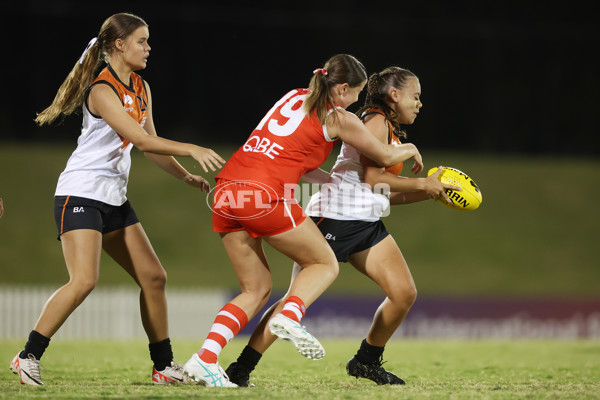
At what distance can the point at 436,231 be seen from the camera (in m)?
20.2

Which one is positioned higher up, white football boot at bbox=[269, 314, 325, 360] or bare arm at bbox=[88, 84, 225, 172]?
bare arm at bbox=[88, 84, 225, 172]

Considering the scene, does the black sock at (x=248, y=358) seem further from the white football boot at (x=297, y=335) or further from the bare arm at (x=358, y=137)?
the bare arm at (x=358, y=137)

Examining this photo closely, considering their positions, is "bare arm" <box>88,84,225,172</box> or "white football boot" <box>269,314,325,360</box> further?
"bare arm" <box>88,84,225,172</box>

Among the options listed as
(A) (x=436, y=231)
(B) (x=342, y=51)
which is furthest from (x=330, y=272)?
(B) (x=342, y=51)

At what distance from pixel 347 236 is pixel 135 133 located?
53.2 inches

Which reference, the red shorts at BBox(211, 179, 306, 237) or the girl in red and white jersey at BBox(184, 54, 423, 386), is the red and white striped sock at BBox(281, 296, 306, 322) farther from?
the red shorts at BBox(211, 179, 306, 237)

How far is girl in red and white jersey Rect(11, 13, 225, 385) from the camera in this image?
160 inches

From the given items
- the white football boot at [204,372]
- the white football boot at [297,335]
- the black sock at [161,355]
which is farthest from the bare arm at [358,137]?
the black sock at [161,355]

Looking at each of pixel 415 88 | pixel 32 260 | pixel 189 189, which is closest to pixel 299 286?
pixel 415 88

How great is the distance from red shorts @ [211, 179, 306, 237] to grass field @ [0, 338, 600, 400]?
0.84m

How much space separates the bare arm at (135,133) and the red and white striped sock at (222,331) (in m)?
0.77

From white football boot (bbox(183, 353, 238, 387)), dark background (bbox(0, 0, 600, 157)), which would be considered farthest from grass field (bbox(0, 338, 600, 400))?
dark background (bbox(0, 0, 600, 157))

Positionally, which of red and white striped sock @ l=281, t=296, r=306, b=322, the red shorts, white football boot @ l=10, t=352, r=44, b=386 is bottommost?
white football boot @ l=10, t=352, r=44, b=386

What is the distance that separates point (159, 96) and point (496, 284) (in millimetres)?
9861
